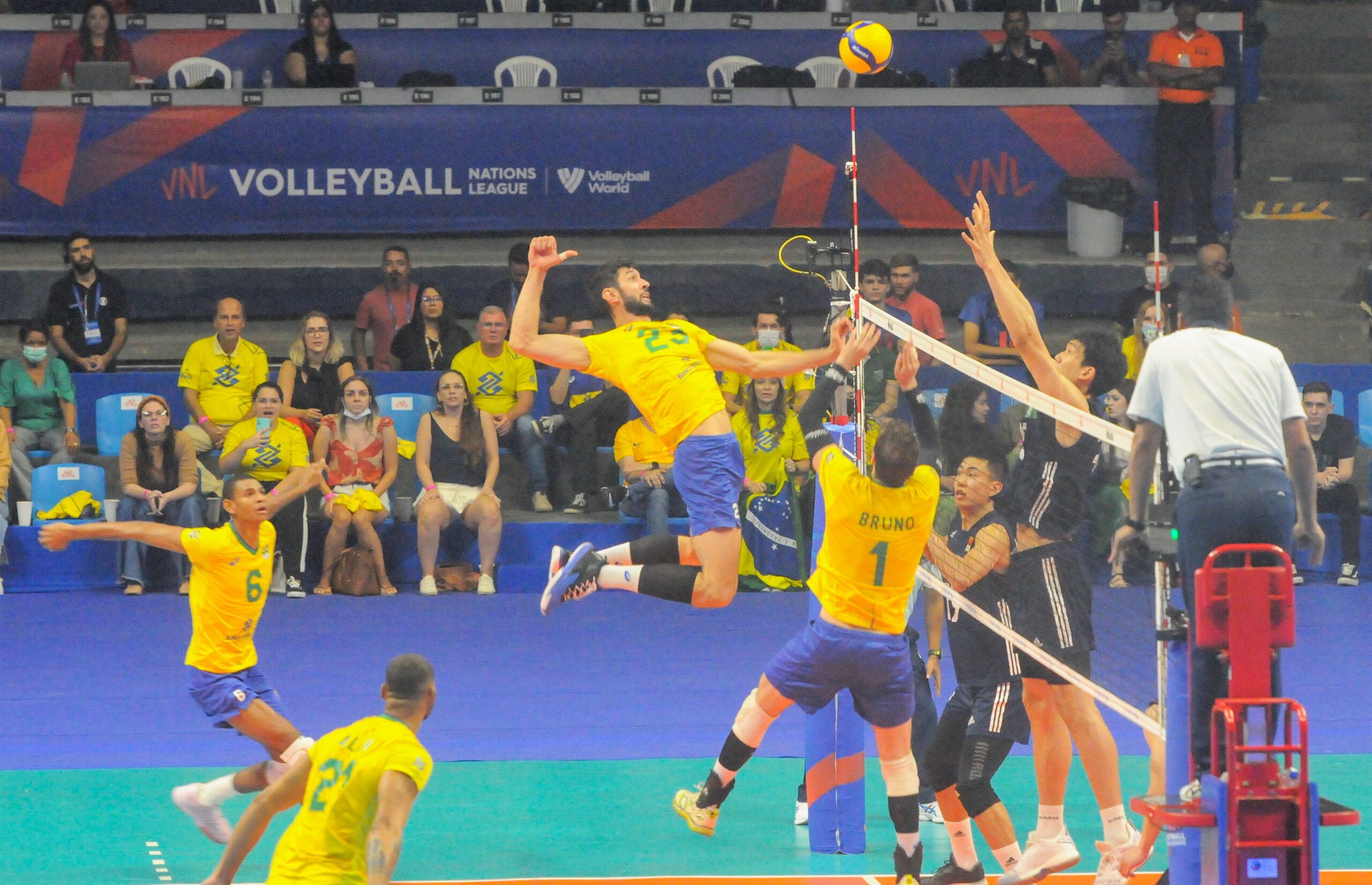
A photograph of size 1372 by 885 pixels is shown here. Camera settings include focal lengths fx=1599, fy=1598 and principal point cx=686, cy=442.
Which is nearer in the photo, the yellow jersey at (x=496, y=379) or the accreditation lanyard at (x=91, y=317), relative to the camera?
the yellow jersey at (x=496, y=379)

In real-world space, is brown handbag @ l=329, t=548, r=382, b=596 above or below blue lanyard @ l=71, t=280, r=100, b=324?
below

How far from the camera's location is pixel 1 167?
16.5 metres

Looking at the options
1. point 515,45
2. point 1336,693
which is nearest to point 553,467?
point 515,45

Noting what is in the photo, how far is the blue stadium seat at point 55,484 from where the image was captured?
13.8 m

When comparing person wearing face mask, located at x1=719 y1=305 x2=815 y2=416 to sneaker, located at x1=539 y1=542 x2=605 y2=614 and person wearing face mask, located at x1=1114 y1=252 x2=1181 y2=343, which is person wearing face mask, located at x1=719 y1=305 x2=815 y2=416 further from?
sneaker, located at x1=539 y1=542 x2=605 y2=614

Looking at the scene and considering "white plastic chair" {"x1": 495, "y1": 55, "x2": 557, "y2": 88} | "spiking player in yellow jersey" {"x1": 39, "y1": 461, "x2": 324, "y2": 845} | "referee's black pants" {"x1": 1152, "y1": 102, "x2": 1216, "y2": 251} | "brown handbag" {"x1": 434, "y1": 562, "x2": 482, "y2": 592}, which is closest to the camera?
"spiking player in yellow jersey" {"x1": 39, "y1": 461, "x2": 324, "y2": 845}

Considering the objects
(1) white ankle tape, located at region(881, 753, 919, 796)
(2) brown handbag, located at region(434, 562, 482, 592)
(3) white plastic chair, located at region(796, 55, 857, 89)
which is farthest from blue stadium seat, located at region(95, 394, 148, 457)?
(1) white ankle tape, located at region(881, 753, 919, 796)

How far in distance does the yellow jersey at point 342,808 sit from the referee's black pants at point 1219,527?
9.34 ft

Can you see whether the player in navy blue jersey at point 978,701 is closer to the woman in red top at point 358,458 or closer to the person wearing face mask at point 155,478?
the woman in red top at point 358,458

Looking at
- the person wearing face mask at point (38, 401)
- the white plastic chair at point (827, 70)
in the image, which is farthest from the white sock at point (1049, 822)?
the white plastic chair at point (827, 70)

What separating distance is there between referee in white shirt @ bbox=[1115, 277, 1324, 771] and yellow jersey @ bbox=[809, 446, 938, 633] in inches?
43.9

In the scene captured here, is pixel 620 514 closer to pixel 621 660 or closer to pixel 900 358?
pixel 621 660

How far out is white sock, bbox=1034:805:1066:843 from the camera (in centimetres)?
741

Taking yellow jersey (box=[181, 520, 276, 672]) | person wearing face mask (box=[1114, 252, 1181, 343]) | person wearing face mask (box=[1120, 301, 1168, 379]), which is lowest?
yellow jersey (box=[181, 520, 276, 672])
